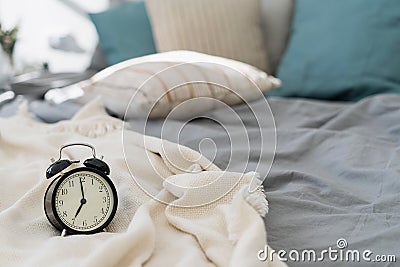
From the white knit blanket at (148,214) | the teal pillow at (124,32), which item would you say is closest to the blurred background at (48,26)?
the teal pillow at (124,32)

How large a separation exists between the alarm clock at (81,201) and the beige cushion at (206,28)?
1.11 m

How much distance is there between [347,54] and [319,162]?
0.71 meters

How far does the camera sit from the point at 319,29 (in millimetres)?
1834

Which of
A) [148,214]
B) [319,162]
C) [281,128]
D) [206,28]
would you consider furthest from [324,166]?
[206,28]

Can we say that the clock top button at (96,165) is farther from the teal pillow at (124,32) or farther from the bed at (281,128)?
the teal pillow at (124,32)

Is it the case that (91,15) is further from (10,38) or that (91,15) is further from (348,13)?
(348,13)

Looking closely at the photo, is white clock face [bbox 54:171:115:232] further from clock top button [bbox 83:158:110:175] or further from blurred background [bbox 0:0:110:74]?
blurred background [bbox 0:0:110:74]

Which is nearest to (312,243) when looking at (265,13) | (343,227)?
(343,227)

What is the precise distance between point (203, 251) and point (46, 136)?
59 centimetres

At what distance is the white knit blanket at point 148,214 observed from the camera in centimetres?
74

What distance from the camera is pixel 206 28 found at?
6.21 feet

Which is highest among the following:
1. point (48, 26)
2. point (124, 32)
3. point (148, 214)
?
point (148, 214)

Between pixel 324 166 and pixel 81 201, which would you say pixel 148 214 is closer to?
pixel 81 201

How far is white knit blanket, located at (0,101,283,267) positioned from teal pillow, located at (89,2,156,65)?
887mm
